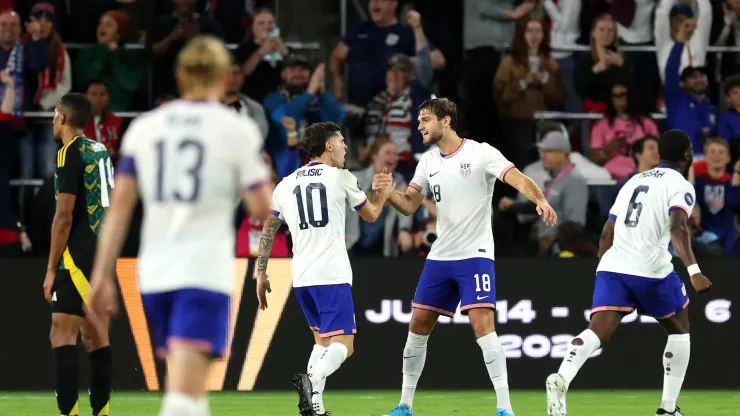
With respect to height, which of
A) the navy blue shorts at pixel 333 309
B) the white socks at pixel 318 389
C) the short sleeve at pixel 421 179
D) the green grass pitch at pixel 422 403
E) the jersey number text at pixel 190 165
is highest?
the jersey number text at pixel 190 165

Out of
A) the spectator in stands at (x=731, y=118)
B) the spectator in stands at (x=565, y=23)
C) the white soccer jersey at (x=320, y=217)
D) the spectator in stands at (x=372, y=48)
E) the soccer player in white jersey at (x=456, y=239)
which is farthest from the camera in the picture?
the spectator in stands at (x=565, y=23)

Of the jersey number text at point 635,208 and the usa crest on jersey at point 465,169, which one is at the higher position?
the usa crest on jersey at point 465,169

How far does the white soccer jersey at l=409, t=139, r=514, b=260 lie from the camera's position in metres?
9.12

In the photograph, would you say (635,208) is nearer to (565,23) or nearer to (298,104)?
(298,104)

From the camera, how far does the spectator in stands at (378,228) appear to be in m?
13.4

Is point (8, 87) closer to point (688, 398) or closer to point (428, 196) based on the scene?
point (428, 196)

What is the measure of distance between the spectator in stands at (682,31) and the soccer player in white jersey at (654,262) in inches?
217

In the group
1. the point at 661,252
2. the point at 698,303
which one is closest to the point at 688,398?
the point at 698,303

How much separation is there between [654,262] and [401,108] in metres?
5.29

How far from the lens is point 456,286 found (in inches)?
366

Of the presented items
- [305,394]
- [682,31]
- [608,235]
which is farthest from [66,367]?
[682,31]

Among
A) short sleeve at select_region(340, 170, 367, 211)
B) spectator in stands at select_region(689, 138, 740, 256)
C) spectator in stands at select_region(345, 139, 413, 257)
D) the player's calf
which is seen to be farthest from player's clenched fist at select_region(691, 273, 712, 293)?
spectator in stands at select_region(689, 138, 740, 256)

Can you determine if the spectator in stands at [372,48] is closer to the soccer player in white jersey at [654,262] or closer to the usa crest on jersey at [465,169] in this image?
the usa crest on jersey at [465,169]

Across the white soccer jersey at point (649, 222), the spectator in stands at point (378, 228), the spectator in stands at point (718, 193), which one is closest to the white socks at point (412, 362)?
the white soccer jersey at point (649, 222)
